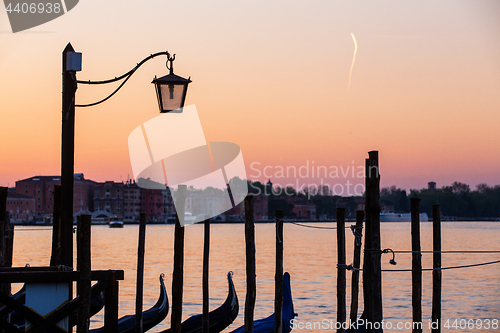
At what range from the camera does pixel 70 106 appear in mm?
6426

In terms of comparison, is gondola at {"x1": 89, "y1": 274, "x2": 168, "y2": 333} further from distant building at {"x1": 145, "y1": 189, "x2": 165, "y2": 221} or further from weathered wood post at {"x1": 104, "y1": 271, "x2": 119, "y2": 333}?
distant building at {"x1": 145, "y1": 189, "x2": 165, "y2": 221}

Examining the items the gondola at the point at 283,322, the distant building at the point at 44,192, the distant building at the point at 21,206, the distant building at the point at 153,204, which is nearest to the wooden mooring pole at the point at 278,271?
the gondola at the point at 283,322

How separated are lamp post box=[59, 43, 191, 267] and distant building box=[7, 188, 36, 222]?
128 m

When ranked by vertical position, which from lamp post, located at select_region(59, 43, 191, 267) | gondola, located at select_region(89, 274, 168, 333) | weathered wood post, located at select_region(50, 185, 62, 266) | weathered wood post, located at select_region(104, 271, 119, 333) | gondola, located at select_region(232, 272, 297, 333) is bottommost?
gondola, located at select_region(89, 274, 168, 333)

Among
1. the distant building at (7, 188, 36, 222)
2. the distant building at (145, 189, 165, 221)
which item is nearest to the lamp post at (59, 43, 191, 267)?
the distant building at (7, 188, 36, 222)

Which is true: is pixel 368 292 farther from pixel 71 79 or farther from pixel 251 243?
pixel 71 79

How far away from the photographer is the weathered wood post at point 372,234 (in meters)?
6.67

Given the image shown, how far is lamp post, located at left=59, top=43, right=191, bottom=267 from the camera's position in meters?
6.23

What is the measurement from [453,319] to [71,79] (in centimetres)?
1500

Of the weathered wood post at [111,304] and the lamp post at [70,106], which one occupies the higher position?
the lamp post at [70,106]

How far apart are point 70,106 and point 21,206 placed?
5191 inches

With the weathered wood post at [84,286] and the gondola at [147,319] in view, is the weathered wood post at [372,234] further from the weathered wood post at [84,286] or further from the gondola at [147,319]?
the gondola at [147,319]

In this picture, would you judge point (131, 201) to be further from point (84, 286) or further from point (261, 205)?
point (84, 286)

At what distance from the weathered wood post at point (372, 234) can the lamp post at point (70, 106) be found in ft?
6.90
